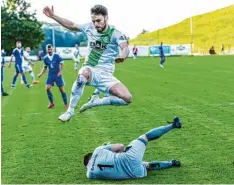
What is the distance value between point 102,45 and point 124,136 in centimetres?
499

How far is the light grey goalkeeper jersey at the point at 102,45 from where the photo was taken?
10180 millimetres

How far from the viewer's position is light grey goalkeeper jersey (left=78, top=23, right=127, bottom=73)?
33.4 feet

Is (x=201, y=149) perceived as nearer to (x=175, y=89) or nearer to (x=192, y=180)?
(x=192, y=180)

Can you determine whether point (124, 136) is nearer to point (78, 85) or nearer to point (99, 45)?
point (78, 85)

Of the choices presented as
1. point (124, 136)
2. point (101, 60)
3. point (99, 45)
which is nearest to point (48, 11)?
point (99, 45)

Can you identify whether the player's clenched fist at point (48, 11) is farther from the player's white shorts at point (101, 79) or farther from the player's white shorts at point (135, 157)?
the player's white shorts at point (135, 157)

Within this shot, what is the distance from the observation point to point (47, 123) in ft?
59.1

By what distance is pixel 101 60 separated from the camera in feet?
34.7

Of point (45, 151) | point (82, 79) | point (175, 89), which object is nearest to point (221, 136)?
point (45, 151)

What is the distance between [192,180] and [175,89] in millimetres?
18611

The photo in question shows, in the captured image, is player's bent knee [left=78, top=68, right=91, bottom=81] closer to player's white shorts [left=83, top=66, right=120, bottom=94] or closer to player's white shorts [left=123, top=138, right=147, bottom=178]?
player's white shorts [left=83, top=66, right=120, bottom=94]

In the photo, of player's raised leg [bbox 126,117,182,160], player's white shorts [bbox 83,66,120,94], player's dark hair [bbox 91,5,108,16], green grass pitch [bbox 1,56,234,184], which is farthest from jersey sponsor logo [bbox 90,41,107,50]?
green grass pitch [bbox 1,56,234,184]

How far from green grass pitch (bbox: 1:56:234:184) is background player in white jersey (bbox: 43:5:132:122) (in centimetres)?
142

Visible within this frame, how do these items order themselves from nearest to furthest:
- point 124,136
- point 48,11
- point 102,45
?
point 102,45 < point 48,11 < point 124,136
